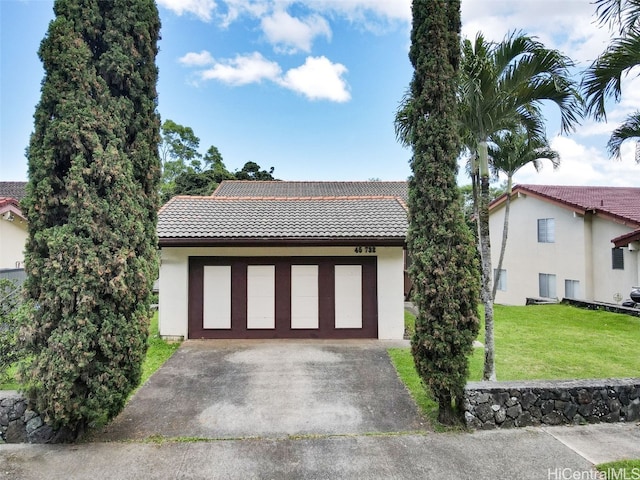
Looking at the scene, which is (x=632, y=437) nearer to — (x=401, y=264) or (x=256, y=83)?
(x=401, y=264)

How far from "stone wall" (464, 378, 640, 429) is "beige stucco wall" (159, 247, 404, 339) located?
4.41m

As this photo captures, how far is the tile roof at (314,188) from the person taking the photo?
22781mm

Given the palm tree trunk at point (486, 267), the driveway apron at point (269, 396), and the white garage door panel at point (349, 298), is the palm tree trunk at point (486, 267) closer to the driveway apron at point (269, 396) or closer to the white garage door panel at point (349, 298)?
the driveway apron at point (269, 396)

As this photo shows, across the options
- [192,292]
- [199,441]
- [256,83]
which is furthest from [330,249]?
[256,83]

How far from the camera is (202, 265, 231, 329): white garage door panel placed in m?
9.02

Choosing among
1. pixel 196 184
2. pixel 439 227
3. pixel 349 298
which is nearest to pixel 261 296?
pixel 349 298

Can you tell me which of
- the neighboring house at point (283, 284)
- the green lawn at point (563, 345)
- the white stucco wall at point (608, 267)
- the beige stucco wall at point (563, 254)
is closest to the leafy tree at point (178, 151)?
the neighboring house at point (283, 284)

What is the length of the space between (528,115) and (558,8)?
4170mm

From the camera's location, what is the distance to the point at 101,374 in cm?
405

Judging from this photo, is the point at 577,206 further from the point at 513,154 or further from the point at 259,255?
the point at 259,255

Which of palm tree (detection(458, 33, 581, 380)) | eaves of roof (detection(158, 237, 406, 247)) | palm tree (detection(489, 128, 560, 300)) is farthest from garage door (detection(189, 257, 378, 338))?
palm tree (detection(458, 33, 581, 380))

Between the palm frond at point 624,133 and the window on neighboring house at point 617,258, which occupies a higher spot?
the palm frond at point 624,133

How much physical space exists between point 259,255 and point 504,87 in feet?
21.4

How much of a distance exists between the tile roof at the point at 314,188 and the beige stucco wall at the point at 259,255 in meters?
13.6
